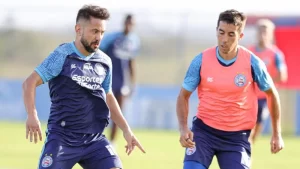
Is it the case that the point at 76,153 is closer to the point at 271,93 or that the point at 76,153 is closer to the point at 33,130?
the point at 33,130

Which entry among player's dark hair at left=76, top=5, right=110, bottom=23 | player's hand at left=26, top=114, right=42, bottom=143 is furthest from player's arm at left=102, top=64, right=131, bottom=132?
player's hand at left=26, top=114, right=42, bottom=143

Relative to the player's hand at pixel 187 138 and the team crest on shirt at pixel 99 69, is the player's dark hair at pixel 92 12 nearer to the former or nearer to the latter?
the team crest on shirt at pixel 99 69

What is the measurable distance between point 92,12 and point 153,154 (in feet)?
29.0

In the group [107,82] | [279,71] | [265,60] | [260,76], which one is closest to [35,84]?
[107,82]

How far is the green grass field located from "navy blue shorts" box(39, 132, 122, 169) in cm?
555

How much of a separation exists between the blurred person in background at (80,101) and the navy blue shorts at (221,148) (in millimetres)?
695

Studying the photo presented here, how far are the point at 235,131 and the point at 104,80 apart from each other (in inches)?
58.2

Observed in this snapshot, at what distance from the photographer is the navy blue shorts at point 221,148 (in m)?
9.03

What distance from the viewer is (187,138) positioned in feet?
29.2

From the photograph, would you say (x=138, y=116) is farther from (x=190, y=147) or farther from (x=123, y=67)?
(x=190, y=147)

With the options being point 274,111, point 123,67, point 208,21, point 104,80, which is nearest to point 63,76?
point 104,80

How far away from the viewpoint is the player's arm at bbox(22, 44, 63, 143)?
810 centimetres

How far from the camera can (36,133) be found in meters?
8.09

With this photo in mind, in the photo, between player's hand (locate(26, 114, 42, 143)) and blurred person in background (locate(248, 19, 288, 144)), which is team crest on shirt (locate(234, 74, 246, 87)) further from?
blurred person in background (locate(248, 19, 288, 144))
